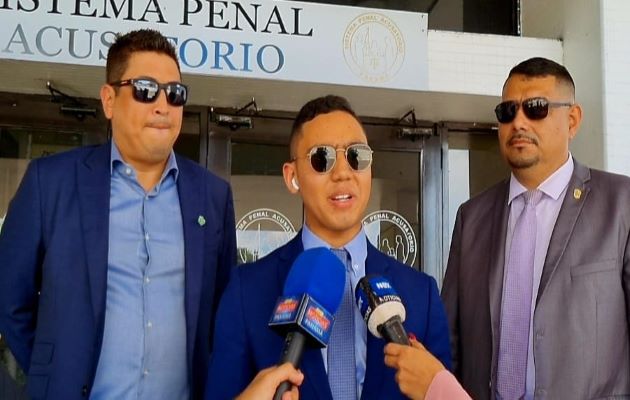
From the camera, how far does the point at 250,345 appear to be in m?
1.83

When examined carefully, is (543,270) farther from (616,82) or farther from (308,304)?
(616,82)

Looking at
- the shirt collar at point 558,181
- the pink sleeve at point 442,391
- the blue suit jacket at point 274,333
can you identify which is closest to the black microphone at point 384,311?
the pink sleeve at point 442,391

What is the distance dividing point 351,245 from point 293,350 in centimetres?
58

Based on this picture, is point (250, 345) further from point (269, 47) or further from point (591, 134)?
point (591, 134)

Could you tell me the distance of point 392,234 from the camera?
223 inches

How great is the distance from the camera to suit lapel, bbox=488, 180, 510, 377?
8.96 feet

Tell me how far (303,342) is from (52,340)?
112 cm

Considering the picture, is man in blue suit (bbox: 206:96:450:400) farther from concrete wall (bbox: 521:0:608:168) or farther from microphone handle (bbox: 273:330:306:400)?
concrete wall (bbox: 521:0:608:168)

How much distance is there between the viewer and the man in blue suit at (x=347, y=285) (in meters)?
1.80

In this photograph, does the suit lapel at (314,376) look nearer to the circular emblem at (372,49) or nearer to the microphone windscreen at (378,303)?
the microphone windscreen at (378,303)

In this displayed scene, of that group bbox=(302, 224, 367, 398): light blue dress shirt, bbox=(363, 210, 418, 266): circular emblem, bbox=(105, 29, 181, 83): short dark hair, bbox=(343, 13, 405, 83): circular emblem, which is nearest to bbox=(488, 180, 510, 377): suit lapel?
bbox=(302, 224, 367, 398): light blue dress shirt

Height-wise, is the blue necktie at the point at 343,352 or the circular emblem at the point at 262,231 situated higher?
the circular emblem at the point at 262,231

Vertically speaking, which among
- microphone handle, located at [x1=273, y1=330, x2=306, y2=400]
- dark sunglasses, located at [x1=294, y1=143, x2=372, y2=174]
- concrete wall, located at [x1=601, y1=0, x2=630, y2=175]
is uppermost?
concrete wall, located at [x1=601, y1=0, x2=630, y2=175]

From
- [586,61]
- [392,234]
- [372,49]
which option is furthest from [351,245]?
[392,234]
